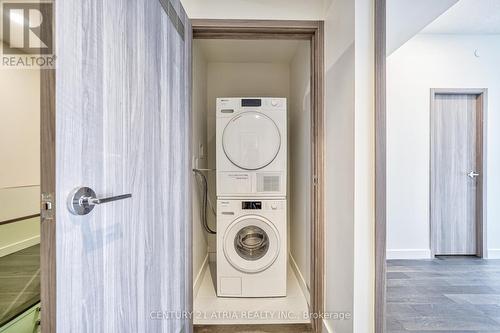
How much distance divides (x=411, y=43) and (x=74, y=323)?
435cm

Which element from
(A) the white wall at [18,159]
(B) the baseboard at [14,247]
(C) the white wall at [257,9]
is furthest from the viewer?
(C) the white wall at [257,9]

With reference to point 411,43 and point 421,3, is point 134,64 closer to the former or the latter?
point 421,3

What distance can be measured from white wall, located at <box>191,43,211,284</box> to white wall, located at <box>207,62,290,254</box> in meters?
0.15

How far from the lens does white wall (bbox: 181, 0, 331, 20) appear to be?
78.0 inches

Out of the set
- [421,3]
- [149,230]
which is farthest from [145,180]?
[421,3]

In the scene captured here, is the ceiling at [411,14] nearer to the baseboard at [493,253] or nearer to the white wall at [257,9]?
the white wall at [257,9]

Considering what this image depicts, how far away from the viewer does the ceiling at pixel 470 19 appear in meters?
2.97

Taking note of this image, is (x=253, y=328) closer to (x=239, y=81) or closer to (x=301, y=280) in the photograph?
(x=301, y=280)

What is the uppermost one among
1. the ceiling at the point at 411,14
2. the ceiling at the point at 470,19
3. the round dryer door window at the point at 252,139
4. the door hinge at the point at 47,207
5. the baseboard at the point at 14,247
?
the ceiling at the point at 470,19

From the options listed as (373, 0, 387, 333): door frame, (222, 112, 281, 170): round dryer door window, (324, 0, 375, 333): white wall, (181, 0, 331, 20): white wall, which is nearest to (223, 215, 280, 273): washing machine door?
(222, 112, 281, 170): round dryer door window

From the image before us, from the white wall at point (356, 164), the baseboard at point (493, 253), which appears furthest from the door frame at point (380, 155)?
the baseboard at point (493, 253)

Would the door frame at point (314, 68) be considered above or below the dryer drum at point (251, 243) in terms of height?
above

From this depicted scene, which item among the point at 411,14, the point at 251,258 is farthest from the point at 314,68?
the point at 251,258

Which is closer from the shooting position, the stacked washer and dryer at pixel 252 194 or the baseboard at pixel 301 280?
the baseboard at pixel 301 280
